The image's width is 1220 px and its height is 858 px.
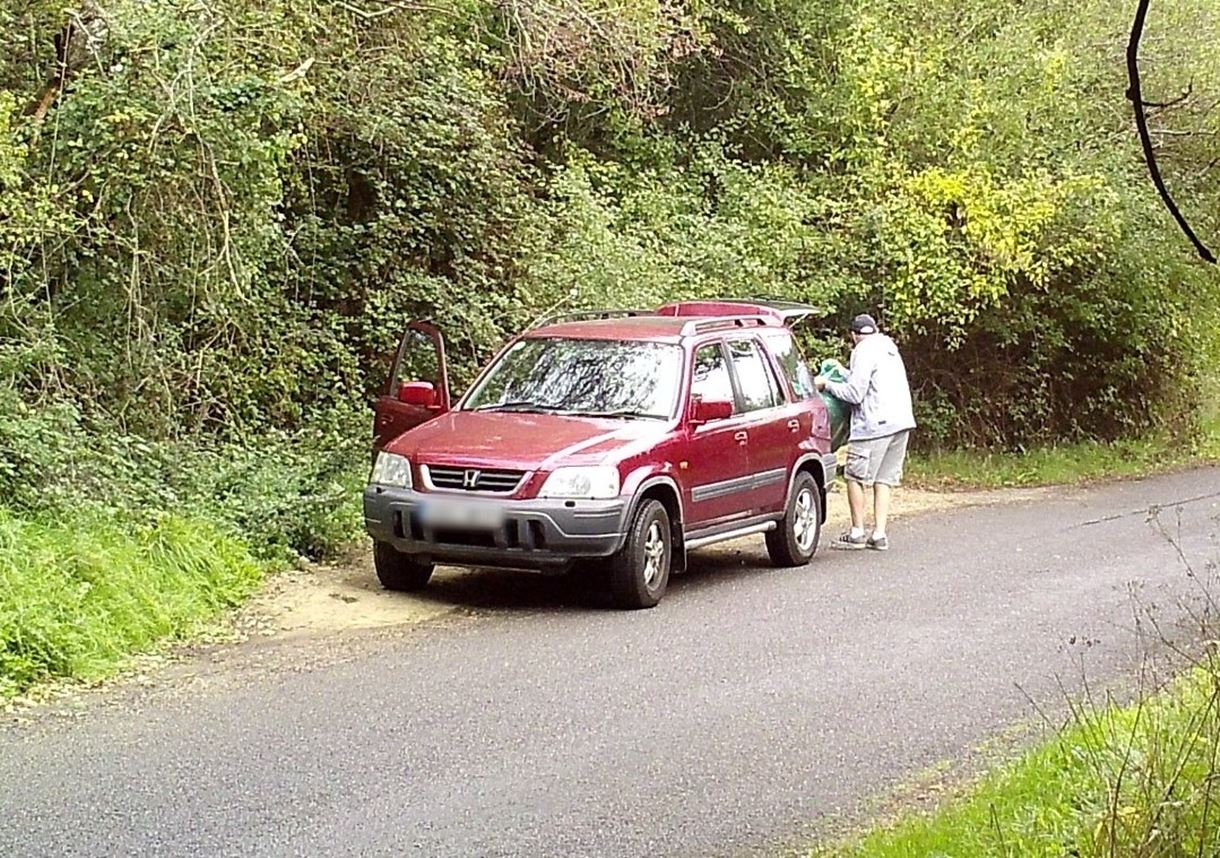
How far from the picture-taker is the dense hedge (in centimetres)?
1249

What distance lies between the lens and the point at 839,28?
22.3 m

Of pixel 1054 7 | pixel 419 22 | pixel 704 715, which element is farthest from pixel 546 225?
pixel 704 715

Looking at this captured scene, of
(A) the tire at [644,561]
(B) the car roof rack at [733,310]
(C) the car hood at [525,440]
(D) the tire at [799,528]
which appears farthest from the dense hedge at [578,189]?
(D) the tire at [799,528]

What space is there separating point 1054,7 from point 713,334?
11960 mm

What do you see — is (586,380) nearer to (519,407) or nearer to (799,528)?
(519,407)

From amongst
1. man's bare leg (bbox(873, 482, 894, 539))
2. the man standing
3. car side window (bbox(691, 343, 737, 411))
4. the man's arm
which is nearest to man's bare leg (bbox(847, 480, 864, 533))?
the man standing

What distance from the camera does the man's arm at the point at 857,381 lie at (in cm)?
1316

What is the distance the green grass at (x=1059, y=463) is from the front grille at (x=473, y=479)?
10.2 metres

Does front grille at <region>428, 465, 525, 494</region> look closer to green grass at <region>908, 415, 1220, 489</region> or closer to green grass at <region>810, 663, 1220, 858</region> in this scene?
green grass at <region>810, 663, 1220, 858</region>

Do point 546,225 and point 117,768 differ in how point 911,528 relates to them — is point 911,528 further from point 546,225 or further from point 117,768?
point 117,768

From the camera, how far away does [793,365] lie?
12.8m

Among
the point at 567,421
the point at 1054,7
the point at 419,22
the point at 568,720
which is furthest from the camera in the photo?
the point at 1054,7

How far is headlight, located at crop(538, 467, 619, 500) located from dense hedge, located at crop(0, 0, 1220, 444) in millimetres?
4135

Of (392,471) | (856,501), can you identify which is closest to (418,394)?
(392,471)
